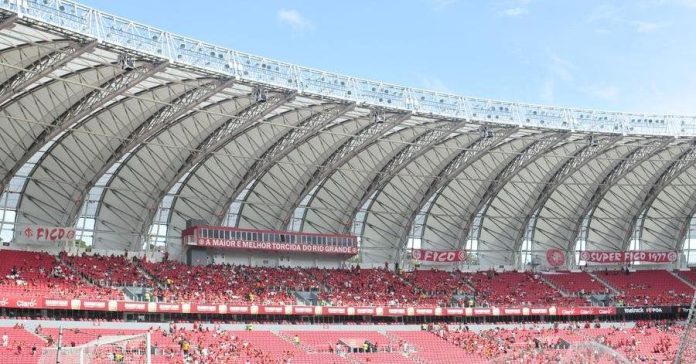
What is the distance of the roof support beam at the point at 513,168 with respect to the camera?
7188 centimetres

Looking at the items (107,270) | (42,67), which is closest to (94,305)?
(107,270)

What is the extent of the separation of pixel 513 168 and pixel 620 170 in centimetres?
1079

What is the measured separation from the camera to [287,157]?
238 feet

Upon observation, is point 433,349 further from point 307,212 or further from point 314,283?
point 307,212

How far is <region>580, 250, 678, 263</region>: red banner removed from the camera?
91.1 m

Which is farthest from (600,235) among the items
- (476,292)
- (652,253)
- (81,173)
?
(81,173)

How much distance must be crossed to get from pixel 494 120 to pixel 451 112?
12.5ft

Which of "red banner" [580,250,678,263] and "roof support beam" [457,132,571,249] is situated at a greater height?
"roof support beam" [457,132,571,249]

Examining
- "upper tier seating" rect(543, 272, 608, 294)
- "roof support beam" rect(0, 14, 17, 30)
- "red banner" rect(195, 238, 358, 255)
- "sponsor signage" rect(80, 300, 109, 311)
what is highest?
"roof support beam" rect(0, 14, 17, 30)

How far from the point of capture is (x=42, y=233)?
223 ft

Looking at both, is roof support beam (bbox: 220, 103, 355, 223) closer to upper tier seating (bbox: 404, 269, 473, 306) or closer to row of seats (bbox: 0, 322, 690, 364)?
row of seats (bbox: 0, 322, 690, 364)

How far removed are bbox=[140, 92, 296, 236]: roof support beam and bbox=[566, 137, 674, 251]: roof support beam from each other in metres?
34.8

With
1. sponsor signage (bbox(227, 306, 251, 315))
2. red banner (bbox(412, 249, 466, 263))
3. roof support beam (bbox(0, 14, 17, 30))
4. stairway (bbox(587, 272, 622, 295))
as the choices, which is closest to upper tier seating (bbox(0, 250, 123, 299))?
sponsor signage (bbox(227, 306, 251, 315))

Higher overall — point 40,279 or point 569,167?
point 569,167
